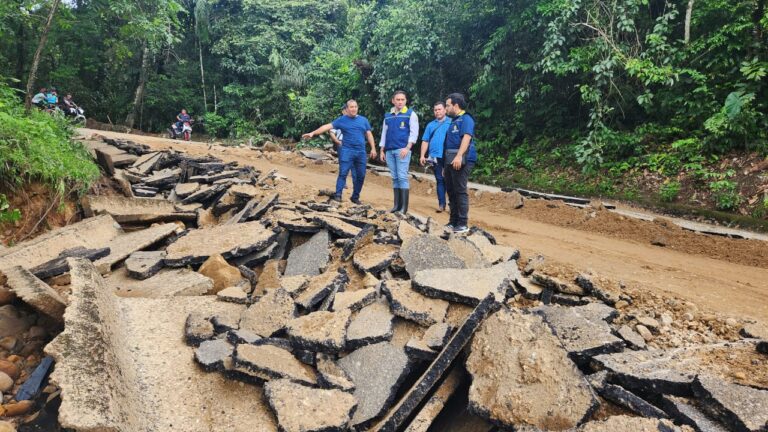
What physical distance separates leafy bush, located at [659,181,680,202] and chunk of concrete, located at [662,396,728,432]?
25.4 feet

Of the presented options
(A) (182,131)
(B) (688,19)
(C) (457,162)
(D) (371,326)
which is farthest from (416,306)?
(A) (182,131)

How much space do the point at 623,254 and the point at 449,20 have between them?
9851mm

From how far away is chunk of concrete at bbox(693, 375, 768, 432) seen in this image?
1981 mm

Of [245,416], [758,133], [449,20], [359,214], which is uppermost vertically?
[449,20]

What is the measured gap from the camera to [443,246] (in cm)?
411

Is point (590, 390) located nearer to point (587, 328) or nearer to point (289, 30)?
point (587, 328)

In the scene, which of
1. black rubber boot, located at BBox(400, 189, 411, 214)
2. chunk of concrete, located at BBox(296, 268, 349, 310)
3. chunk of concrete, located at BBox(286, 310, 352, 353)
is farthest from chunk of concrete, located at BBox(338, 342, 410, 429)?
black rubber boot, located at BBox(400, 189, 411, 214)

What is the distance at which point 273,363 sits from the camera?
2691mm

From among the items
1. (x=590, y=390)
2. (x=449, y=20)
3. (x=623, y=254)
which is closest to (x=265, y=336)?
(x=590, y=390)

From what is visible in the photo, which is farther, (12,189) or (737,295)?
(12,189)

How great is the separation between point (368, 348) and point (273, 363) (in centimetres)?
61

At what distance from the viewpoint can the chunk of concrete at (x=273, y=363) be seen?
263 cm

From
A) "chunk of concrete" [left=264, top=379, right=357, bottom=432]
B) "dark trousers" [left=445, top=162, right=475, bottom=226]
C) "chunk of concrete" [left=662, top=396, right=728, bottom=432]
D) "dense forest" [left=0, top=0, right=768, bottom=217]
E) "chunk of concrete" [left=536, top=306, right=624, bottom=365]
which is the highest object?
"dense forest" [left=0, top=0, right=768, bottom=217]

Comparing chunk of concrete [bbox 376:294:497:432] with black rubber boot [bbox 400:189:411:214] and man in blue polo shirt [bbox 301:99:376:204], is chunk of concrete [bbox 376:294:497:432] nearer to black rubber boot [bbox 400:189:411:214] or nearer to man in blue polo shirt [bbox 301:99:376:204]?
black rubber boot [bbox 400:189:411:214]
